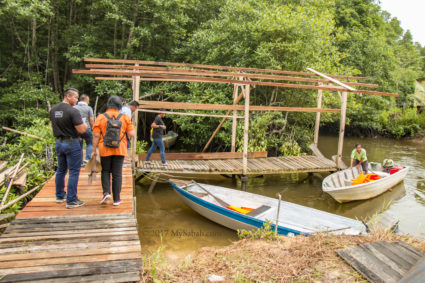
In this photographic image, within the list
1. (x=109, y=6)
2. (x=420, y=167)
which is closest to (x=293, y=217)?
(x=420, y=167)

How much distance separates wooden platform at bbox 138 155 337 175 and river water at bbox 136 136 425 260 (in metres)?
0.84

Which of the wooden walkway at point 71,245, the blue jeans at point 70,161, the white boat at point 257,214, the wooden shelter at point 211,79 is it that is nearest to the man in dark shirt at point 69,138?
the blue jeans at point 70,161

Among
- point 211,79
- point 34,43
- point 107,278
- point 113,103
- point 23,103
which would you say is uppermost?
point 34,43

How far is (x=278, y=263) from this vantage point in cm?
338

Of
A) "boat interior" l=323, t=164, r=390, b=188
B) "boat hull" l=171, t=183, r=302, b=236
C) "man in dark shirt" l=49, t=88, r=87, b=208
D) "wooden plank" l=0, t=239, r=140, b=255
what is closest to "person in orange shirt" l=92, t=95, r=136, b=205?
"man in dark shirt" l=49, t=88, r=87, b=208

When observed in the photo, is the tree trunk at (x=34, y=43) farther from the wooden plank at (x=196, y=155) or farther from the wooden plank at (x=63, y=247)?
the wooden plank at (x=63, y=247)

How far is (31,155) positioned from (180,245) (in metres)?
5.03

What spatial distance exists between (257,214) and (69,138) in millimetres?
4064

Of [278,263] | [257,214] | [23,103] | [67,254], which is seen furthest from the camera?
[23,103]

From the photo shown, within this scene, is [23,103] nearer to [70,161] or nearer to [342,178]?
[70,161]

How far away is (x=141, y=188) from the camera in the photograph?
9625 mm

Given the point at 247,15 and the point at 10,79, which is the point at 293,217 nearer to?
the point at 247,15

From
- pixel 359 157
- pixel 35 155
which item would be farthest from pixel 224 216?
pixel 359 157

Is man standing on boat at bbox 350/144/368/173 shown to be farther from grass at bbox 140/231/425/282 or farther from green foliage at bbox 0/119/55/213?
green foliage at bbox 0/119/55/213
